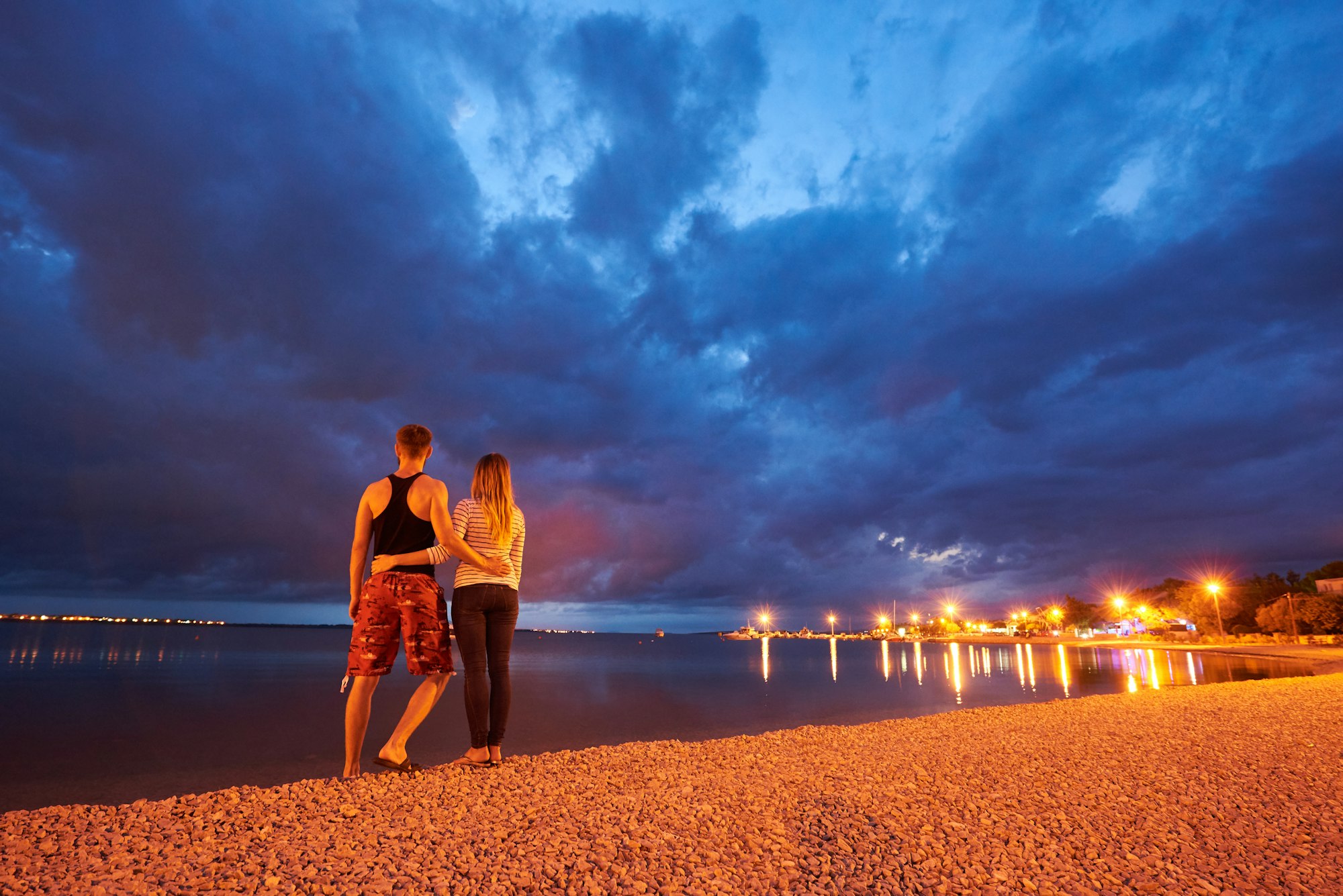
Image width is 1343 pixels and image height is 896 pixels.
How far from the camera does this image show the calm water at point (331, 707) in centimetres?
1568

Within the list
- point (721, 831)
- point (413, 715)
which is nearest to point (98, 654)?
point (413, 715)

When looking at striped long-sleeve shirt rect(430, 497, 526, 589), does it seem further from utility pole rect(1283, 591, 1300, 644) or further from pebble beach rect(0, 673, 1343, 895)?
utility pole rect(1283, 591, 1300, 644)

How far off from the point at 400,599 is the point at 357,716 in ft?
3.38

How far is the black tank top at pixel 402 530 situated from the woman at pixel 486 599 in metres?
0.29

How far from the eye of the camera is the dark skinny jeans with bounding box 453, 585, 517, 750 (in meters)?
5.66

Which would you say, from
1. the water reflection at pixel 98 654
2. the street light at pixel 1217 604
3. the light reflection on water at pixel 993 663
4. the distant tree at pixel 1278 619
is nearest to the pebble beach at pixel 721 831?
the light reflection on water at pixel 993 663

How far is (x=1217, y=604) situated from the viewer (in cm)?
7406

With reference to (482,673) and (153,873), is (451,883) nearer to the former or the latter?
(153,873)

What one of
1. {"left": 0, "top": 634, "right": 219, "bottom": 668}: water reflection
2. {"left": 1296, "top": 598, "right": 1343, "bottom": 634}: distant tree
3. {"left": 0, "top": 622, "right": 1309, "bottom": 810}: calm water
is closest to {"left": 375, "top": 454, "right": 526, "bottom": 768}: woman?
{"left": 0, "top": 622, "right": 1309, "bottom": 810}: calm water

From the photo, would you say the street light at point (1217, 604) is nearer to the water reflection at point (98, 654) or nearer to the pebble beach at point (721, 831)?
the pebble beach at point (721, 831)

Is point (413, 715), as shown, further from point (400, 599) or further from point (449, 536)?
point (449, 536)

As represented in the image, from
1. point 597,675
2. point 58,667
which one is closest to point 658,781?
point 597,675

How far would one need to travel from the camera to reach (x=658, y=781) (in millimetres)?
5910

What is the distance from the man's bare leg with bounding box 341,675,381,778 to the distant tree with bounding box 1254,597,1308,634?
89764mm
